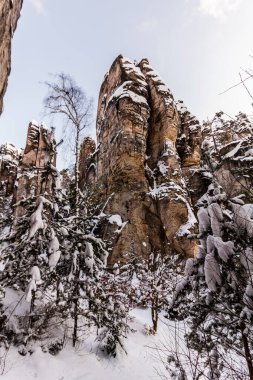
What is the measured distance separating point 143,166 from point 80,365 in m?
17.3

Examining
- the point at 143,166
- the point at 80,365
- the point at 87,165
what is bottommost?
the point at 80,365

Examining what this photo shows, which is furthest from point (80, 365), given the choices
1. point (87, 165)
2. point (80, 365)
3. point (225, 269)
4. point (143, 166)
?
point (87, 165)

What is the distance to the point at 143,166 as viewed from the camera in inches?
900

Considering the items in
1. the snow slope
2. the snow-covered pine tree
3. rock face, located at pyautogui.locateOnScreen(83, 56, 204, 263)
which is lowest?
the snow slope

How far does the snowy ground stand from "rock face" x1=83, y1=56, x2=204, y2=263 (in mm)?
9460

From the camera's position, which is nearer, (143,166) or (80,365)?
(80,365)

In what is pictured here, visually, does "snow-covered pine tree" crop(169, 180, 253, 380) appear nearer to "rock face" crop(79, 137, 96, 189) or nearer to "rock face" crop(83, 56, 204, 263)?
"rock face" crop(83, 56, 204, 263)

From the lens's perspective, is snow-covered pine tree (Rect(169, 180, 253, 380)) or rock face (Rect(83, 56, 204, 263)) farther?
rock face (Rect(83, 56, 204, 263))

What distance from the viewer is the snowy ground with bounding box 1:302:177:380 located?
5938 mm

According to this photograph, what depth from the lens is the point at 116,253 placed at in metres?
19.3

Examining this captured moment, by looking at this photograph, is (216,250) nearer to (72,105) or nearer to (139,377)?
(139,377)

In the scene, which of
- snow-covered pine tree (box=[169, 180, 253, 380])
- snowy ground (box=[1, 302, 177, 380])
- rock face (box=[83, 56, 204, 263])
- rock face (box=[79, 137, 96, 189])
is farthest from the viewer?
rock face (box=[79, 137, 96, 189])

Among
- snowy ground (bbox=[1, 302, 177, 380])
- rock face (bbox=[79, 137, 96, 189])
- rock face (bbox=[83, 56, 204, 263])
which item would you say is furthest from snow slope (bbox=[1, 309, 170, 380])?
rock face (bbox=[79, 137, 96, 189])

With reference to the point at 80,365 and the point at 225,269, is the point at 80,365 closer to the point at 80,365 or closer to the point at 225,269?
the point at 80,365
